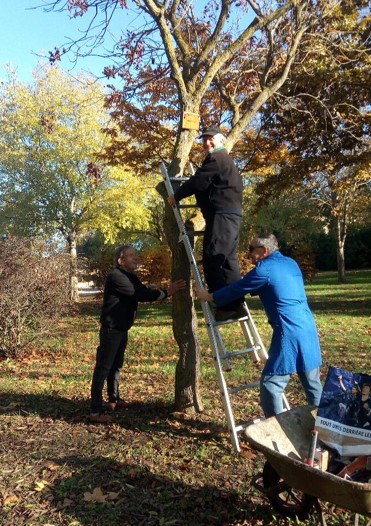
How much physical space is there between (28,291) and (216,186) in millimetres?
6749

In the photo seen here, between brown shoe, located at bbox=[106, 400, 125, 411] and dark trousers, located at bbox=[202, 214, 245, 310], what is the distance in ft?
7.49

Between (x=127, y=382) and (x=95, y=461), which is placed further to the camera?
(x=127, y=382)

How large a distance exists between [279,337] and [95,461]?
218 centimetres

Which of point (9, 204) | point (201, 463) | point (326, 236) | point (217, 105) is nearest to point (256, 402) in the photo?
point (201, 463)

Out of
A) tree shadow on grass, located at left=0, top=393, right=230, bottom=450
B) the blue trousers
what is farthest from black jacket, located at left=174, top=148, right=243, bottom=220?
tree shadow on grass, located at left=0, top=393, right=230, bottom=450

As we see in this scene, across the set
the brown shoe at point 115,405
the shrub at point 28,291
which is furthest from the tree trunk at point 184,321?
the shrub at point 28,291

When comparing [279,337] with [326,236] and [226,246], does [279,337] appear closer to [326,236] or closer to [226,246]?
[226,246]

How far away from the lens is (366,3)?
40.3ft

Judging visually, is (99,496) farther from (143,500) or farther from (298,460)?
(298,460)

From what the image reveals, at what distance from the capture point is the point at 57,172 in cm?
2295

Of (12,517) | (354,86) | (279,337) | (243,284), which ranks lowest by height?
(12,517)

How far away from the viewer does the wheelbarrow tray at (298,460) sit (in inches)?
104

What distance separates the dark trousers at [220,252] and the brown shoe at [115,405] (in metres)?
2.28

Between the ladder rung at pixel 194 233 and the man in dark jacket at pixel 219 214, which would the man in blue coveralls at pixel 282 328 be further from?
the ladder rung at pixel 194 233
